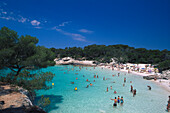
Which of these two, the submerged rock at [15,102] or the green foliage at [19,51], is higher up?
the green foliage at [19,51]

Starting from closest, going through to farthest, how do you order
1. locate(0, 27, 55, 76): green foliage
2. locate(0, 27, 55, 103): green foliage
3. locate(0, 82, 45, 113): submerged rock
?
locate(0, 82, 45, 113): submerged rock
locate(0, 27, 55, 76): green foliage
locate(0, 27, 55, 103): green foliage

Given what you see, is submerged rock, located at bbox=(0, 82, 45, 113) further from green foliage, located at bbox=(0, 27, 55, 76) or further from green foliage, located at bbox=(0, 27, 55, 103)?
green foliage, located at bbox=(0, 27, 55, 76)

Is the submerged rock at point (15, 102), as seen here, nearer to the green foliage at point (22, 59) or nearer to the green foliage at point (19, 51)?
the green foliage at point (22, 59)

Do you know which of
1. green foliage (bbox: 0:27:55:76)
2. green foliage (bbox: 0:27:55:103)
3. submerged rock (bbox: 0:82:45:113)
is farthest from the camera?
green foliage (bbox: 0:27:55:103)

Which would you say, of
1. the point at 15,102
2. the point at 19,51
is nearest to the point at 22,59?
the point at 19,51

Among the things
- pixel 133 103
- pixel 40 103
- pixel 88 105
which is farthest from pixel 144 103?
pixel 40 103

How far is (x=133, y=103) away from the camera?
1404cm

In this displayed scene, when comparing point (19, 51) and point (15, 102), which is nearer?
point (15, 102)

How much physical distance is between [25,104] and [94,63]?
60.0m

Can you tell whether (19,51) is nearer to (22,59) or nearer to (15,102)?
(22,59)

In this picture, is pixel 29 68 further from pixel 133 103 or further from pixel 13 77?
pixel 133 103

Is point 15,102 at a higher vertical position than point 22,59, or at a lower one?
lower

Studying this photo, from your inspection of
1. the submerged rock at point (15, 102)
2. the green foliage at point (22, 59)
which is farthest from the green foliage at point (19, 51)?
the submerged rock at point (15, 102)

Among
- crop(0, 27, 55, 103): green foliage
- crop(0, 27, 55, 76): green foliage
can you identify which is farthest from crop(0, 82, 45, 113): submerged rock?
crop(0, 27, 55, 76): green foliage
